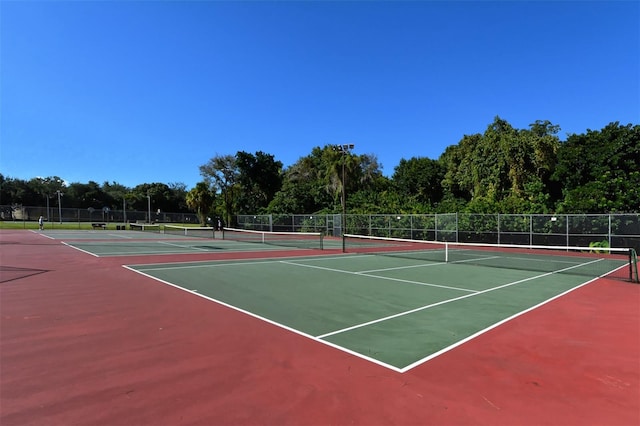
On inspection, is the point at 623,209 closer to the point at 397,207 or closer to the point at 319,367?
the point at 397,207

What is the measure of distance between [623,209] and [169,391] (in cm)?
3216

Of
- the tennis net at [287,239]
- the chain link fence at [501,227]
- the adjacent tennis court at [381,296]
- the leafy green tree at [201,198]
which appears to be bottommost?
the tennis net at [287,239]

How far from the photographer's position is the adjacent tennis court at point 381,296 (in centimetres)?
584

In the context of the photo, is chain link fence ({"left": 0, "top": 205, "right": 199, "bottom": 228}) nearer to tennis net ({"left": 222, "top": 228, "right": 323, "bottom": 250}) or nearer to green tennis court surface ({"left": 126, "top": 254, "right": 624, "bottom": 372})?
tennis net ({"left": 222, "top": 228, "right": 323, "bottom": 250})

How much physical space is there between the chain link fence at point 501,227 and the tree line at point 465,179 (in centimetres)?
195

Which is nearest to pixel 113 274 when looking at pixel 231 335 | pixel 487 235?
pixel 231 335

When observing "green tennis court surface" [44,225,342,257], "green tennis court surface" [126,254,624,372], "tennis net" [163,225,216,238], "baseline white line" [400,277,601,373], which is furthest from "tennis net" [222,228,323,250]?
"baseline white line" [400,277,601,373]

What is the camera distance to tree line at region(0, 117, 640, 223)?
2875 cm

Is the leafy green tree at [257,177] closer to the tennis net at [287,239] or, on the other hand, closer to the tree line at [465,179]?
the tree line at [465,179]

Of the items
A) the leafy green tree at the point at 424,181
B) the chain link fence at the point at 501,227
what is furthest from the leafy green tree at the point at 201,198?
the leafy green tree at the point at 424,181

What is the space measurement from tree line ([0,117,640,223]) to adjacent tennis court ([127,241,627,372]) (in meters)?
14.7

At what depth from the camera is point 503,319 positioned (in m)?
7.07

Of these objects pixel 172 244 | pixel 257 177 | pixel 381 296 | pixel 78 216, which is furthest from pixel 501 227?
pixel 78 216

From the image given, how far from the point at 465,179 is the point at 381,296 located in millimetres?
35554
